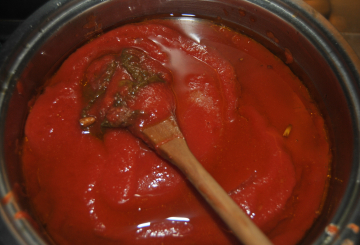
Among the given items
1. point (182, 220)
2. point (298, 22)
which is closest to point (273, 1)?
point (298, 22)

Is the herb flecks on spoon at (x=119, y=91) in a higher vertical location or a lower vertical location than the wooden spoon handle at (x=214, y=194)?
higher

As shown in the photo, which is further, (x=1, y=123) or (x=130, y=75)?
(x=130, y=75)

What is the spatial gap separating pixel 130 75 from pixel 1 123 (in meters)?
0.66

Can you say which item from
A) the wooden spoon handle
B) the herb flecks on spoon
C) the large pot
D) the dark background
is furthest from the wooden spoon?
the dark background

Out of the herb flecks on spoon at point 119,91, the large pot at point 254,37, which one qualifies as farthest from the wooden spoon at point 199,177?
the large pot at point 254,37

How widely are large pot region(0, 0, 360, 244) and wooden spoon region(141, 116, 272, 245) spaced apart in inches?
13.3

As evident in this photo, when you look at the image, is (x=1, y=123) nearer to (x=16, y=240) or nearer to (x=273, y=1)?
(x=16, y=240)

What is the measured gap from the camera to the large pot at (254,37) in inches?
43.4

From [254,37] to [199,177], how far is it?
1039 mm

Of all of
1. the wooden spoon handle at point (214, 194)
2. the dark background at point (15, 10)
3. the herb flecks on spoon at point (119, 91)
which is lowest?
the wooden spoon handle at point (214, 194)

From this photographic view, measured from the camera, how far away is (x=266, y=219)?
116 cm

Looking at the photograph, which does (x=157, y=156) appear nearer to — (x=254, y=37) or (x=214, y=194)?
(x=214, y=194)

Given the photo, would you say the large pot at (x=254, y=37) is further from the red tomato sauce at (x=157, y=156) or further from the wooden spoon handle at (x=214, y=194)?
the wooden spoon handle at (x=214, y=194)

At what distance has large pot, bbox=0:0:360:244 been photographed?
1.10m
